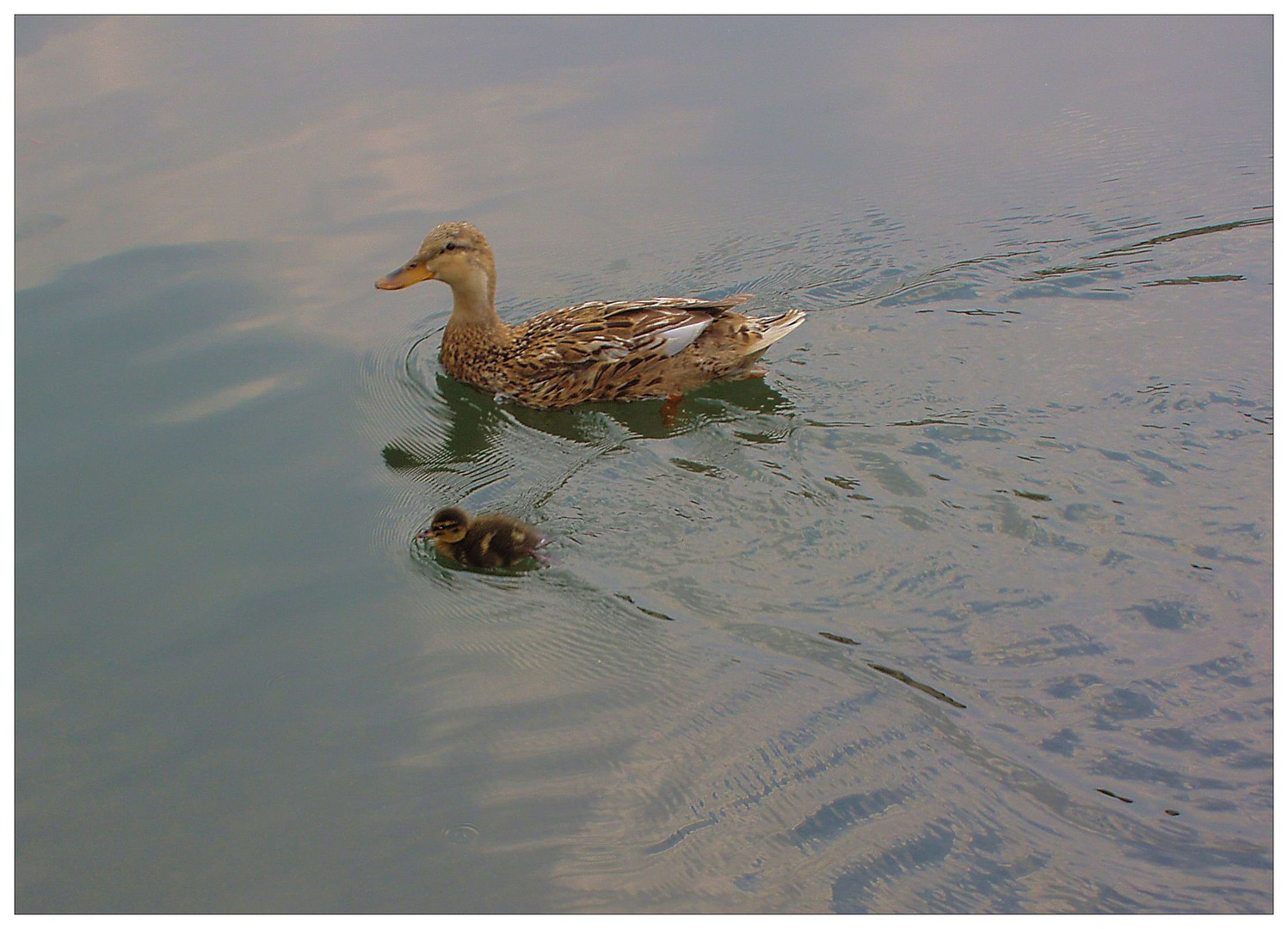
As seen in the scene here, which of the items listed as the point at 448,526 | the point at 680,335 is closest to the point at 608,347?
the point at 680,335

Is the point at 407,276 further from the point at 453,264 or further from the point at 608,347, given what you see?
the point at 608,347

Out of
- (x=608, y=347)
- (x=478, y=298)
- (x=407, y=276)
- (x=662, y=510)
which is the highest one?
(x=407, y=276)

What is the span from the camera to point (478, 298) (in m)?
6.27

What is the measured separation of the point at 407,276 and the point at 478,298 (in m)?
0.39

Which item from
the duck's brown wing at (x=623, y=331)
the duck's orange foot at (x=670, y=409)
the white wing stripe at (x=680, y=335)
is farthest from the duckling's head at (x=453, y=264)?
the duck's orange foot at (x=670, y=409)

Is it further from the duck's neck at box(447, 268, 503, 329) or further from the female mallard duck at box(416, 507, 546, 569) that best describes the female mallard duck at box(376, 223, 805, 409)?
the female mallard duck at box(416, 507, 546, 569)

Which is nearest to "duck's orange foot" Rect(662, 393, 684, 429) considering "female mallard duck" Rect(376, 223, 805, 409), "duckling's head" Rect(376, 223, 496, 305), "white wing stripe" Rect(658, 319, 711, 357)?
"female mallard duck" Rect(376, 223, 805, 409)

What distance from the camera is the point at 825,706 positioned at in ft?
12.9

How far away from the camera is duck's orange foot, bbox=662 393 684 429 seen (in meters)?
5.75

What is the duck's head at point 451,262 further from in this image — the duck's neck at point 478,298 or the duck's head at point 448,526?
the duck's head at point 448,526

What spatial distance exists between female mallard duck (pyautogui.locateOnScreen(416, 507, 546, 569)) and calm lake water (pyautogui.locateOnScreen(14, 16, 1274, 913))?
98 mm

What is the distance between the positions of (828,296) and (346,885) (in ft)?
14.1

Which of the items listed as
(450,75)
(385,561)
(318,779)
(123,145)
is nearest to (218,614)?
(385,561)

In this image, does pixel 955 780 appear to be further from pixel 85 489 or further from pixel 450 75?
pixel 450 75
